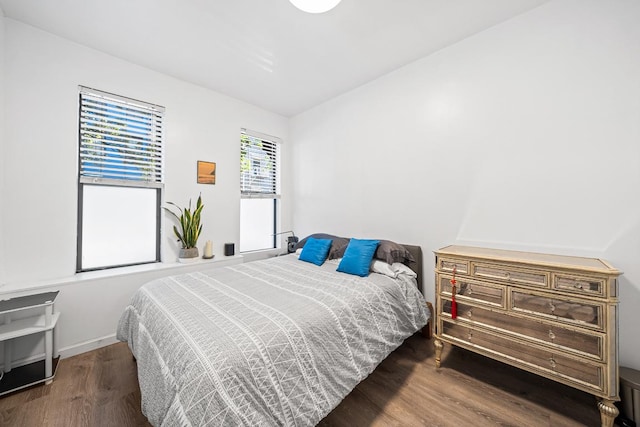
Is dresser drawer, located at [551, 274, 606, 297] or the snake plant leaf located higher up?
the snake plant leaf

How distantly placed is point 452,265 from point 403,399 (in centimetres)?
103

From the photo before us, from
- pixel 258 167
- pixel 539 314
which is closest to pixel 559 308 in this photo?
pixel 539 314

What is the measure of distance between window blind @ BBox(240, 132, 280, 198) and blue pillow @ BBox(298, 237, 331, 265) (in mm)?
1379

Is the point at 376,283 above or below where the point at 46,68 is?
below

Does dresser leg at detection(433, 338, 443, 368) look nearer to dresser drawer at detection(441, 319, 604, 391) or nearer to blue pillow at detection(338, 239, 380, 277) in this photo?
dresser drawer at detection(441, 319, 604, 391)

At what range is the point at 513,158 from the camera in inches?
78.7

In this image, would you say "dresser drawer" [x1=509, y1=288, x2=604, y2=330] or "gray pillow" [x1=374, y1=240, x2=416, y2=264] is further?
"gray pillow" [x1=374, y1=240, x2=416, y2=264]

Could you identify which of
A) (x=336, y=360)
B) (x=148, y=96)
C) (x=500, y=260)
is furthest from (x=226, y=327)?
(x=148, y=96)

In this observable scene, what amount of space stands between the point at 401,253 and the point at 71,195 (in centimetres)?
322

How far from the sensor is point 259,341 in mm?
1153

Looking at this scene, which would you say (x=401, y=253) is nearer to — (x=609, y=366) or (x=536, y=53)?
(x=609, y=366)

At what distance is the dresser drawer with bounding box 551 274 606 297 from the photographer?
137cm

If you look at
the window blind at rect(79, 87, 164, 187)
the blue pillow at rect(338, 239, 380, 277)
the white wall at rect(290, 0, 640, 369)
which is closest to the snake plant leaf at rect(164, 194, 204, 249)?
the window blind at rect(79, 87, 164, 187)

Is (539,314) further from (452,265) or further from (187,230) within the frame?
(187,230)
